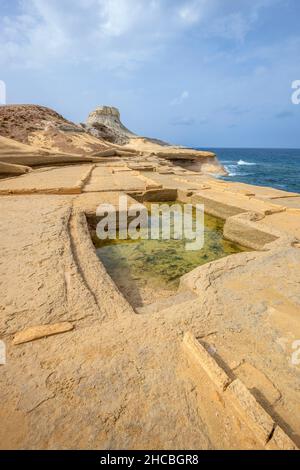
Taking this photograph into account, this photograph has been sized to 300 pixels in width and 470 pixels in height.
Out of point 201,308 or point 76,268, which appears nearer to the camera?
point 201,308

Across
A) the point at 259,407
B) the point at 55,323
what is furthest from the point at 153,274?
the point at 259,407

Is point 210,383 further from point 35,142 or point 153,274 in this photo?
point 35,142

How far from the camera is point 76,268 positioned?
2430 millimetres

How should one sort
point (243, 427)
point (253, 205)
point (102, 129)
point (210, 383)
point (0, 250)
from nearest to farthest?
point (243, 427) < point (210, 383) < point (0, 250) < point (253, 205) < point (102, 129)

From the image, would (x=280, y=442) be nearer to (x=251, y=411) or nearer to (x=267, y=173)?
(x=251, y=411)

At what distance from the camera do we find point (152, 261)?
3617 millimetres

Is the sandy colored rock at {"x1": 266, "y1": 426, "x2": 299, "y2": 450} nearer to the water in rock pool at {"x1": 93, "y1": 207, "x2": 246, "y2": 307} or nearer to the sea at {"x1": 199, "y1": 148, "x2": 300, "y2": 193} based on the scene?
the water in rock pool at {"x1": 93, "y1": 207, "x2": 246, "y2": 307}

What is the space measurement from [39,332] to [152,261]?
2138 mm

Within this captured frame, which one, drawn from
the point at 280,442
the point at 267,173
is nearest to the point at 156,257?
the point at 280,442

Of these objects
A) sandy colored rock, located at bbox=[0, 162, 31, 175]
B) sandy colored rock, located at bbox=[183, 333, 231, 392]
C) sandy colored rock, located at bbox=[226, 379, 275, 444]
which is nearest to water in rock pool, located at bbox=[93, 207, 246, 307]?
sandy colored rock, located at bbox=[183, 333, 231, 392]

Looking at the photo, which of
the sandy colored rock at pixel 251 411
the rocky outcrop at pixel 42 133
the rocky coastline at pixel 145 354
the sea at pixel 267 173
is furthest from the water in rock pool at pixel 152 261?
the sea at pixel 267 173

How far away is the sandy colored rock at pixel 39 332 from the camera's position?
1583 millimetres

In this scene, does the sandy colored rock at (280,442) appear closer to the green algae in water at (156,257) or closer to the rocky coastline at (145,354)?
the rocky coastline at (145,354)
